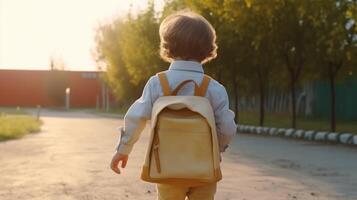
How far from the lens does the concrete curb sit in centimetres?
1605

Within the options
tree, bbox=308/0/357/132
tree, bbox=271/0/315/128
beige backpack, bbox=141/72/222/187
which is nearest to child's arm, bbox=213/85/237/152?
beige backpack, bbox=141/72/222/187

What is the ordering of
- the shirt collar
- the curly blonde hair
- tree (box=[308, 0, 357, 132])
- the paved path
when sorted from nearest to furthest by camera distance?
1. the curly blonde hair
2. the shirt collar
3. the paved path
4. tree (box=[308, 0, 357, 132])

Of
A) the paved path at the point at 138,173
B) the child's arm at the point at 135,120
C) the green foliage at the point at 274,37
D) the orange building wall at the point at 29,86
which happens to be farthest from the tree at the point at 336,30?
the orange building wall at the point at 29,86

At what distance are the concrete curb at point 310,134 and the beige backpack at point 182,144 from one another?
12.4 metres

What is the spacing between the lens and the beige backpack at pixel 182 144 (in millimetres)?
3684

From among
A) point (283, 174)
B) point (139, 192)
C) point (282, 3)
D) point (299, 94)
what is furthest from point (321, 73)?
point (139, 192)

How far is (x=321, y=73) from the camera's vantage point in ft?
73.1

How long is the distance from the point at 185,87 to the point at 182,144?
1.10 ft

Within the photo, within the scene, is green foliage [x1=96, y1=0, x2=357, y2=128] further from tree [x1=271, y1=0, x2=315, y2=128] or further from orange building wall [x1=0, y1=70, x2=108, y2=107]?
orange building wall [x1=0, y1=70, x2=108, y2=107]

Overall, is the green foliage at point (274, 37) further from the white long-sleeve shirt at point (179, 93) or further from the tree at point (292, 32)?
the white long-sleeve shirt at point (179, 93)

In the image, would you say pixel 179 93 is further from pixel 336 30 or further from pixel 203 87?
pixel 336 30

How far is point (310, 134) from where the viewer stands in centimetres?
1795

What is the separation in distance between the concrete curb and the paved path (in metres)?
0.91

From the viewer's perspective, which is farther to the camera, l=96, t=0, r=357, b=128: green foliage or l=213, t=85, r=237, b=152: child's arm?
l=96, t=0, r=357, b=128: green foliage
